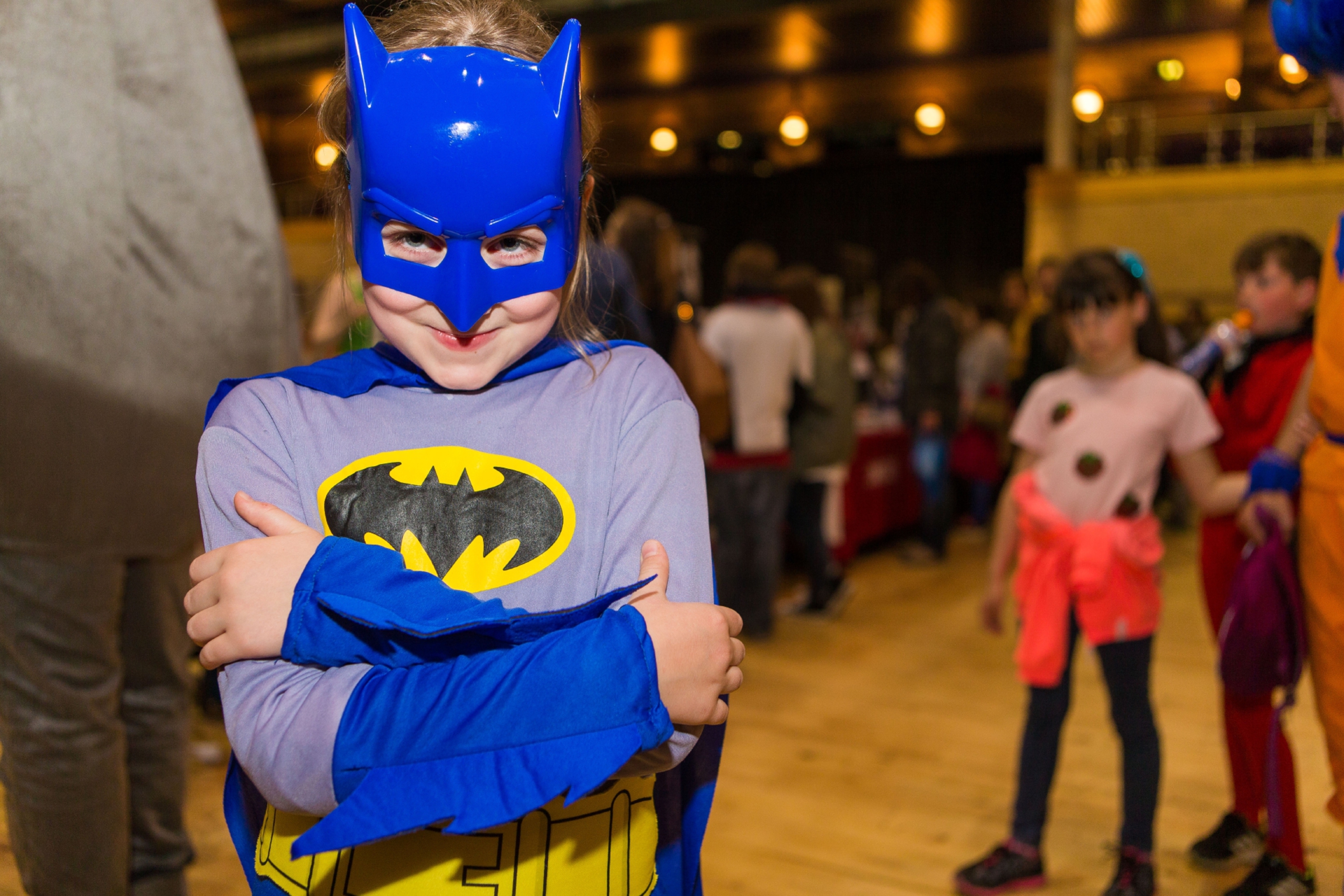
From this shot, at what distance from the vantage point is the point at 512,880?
85 centimetres

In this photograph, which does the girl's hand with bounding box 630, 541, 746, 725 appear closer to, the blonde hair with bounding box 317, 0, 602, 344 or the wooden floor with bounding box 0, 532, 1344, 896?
the blonde hair with bounding box 317, 0, 602, 344

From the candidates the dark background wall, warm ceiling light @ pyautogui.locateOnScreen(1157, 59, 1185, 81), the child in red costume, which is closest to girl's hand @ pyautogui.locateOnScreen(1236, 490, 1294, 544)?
the child in red costume

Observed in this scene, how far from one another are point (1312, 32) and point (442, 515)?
1357 millimetres

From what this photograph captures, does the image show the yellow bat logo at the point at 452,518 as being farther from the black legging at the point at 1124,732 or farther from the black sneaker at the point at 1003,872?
the black sneaker at the point at 1003,872

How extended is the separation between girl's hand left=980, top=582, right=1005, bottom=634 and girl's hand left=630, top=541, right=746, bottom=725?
60.0 inches

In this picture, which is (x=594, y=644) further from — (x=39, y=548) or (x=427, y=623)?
(x=39, y=548)

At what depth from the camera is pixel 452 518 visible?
0.90 m

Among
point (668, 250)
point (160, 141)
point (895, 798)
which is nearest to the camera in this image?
point (160, 141)

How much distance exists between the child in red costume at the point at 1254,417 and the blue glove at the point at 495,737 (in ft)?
5.90

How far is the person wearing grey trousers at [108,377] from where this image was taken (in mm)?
1217

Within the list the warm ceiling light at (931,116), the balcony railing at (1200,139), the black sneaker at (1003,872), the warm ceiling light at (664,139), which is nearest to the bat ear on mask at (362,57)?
the black sneaker at (1003,872)

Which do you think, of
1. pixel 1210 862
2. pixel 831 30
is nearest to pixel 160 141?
pixel 1210 862

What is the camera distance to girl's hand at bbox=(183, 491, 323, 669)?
810 mm

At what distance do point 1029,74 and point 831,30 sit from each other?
9.77 feet
